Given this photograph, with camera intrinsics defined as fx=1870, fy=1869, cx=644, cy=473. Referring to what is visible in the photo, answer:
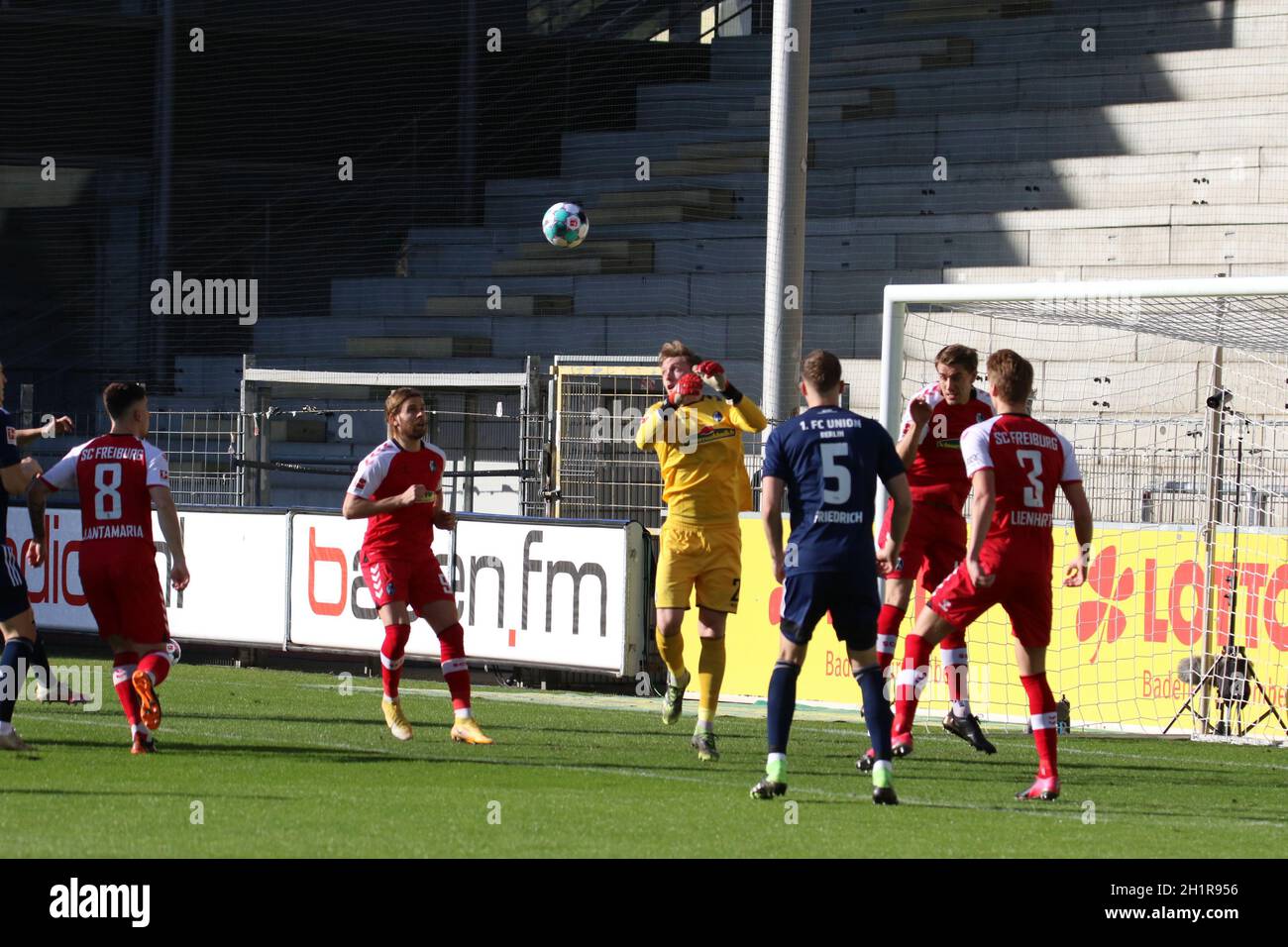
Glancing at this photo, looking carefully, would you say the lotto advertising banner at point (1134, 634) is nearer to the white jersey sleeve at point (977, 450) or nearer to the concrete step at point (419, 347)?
the white jersey sleeve at point (977, 450)

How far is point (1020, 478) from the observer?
30.0 feet

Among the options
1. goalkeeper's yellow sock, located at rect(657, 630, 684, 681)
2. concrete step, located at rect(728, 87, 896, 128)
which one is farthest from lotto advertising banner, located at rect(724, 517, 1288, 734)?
concrete step, located at rect(728, 87, 896, 128)

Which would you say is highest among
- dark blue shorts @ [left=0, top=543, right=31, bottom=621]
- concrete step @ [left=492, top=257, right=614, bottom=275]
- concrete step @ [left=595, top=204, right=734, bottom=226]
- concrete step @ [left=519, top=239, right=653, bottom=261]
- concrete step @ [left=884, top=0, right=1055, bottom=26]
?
concrete step @ [left=884, top=0, right=1055, bottom=26]

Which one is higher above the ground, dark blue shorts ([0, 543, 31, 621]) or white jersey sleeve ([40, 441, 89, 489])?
white jersey sleeve ([40, 441, 89, 489])

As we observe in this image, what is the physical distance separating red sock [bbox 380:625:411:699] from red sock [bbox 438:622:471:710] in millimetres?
237

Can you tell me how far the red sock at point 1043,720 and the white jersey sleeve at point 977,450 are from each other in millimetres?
1046

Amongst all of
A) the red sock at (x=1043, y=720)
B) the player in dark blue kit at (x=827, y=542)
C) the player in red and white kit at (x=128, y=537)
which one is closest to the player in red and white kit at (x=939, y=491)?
the red sock at (x=1043, y=720)

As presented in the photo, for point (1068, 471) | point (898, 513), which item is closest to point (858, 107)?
point (1068, 471)

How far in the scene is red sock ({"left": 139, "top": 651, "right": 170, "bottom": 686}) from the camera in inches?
399

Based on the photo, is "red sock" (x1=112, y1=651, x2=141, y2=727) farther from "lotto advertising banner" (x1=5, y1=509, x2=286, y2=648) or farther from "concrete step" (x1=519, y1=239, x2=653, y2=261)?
"concrete step" (x1=519, y1=239, x2=653, y2=261)

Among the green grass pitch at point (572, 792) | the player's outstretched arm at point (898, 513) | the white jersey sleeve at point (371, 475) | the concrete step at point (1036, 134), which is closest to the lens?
the green grass pitch at point (572, 792)

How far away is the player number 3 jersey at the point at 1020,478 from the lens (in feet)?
30.0

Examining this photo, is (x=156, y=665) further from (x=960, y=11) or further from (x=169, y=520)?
(x=960, y=11)
